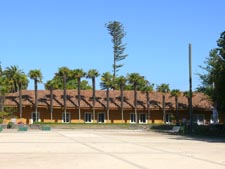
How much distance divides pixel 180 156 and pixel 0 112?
44576 millimetres

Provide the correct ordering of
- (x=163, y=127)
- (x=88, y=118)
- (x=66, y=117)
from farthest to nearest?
(x=88, y=118)
(x=66, y=117)
(x=163, y=127)

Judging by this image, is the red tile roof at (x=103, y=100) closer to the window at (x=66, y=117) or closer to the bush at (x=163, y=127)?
the window at (x=66, y=117)

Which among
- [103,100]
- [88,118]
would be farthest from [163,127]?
[88,118]

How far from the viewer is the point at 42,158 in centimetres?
1825

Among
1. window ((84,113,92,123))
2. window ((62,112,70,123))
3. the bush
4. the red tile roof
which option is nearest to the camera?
the bush

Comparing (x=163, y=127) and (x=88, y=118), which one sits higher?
(x=88, y=118)

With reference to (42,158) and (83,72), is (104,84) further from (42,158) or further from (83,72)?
(42,158)

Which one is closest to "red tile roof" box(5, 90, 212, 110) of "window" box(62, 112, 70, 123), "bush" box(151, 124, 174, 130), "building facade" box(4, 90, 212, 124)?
"building facade" box(4, 90, 212, 124)

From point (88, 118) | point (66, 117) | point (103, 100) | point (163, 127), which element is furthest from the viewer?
point (103, 100)

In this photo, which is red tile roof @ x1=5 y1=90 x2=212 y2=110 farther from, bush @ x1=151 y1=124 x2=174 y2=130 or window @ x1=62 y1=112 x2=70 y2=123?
bush @ x1=151 y1=124 x2=174 y2=130

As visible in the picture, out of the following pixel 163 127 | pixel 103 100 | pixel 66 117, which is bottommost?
pixel 163 127

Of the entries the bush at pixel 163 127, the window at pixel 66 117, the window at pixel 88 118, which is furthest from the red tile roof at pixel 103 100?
the bush at pixel 163 127

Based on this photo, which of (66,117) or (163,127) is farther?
(66,117)

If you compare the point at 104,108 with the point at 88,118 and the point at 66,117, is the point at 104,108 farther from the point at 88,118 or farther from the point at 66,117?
the point at 66,117
